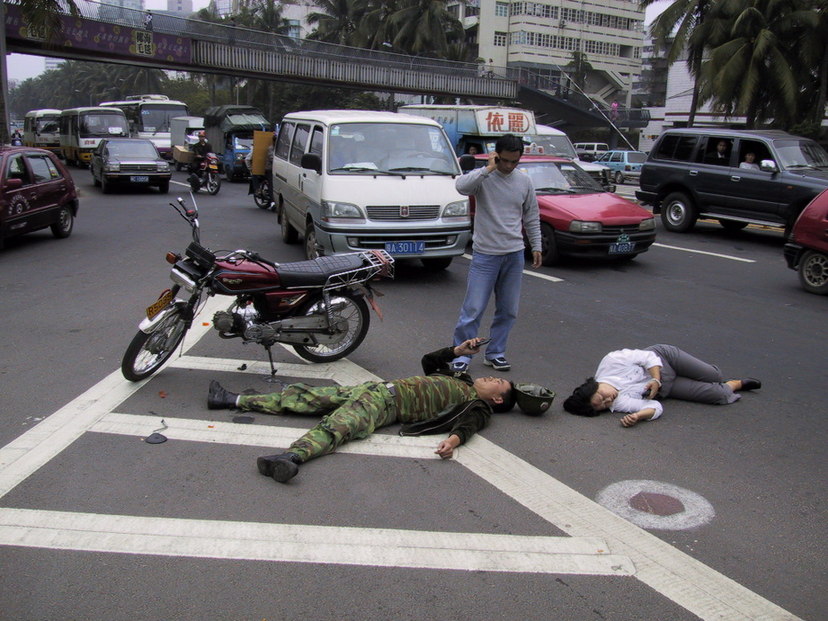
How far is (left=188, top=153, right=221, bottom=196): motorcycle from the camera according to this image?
68.4ft

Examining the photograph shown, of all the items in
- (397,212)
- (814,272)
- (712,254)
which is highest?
(397,212)

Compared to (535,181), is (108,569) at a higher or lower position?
lower

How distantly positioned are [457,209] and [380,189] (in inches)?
42.1

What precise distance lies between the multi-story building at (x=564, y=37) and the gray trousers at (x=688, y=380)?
65.0 m

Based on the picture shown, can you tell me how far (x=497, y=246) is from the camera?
612cm

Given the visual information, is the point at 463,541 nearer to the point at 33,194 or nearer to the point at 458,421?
the point at 458,421

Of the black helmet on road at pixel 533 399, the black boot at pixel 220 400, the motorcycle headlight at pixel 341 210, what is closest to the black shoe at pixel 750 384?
the black helmet on road at pixel 533 399

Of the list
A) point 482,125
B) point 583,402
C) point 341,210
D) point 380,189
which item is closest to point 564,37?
point 482,125

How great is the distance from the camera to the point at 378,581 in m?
3.27

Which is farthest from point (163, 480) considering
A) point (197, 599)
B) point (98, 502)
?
point (197, 599)

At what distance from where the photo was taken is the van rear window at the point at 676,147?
14.7 m

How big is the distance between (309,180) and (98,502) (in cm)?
680

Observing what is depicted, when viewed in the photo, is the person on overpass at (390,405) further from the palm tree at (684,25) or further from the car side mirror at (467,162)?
the palm tree at (684,25)

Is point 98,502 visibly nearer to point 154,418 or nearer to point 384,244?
point 154,418
